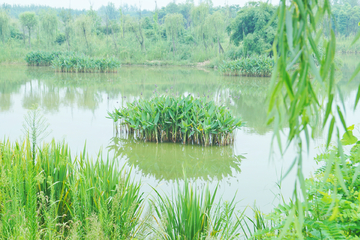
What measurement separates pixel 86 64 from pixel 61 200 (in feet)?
60.8

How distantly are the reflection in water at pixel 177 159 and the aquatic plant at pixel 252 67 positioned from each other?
1291cm

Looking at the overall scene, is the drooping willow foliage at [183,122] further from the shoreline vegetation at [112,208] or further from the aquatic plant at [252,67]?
the aquatic plant at [252,67]

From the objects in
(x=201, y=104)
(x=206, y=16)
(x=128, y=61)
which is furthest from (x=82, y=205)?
(x=206, y=16)

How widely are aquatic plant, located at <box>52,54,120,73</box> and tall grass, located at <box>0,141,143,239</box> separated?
17.9m

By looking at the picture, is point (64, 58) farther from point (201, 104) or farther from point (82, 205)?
point (82, 205)

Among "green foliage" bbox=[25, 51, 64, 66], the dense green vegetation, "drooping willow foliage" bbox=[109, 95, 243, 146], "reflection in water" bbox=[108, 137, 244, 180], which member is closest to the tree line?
"green foliage" bbox=[25, 51, 64, 66]

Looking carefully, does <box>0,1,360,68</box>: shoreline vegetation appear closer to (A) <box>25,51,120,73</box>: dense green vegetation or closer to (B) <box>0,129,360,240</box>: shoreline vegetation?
(A) <box>25,51,120,73</box>: dense green vegetation

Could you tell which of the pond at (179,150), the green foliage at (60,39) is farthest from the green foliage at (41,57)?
the pond at (179,150)

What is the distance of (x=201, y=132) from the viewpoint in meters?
5.59

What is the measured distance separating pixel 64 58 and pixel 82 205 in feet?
63.5

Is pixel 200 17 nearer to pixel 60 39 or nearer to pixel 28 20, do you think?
pixel 60 39

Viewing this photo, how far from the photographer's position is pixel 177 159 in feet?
16.5

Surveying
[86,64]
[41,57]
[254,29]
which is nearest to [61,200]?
[86,64]

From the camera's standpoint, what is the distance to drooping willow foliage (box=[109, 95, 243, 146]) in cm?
553
